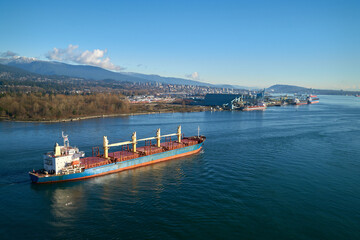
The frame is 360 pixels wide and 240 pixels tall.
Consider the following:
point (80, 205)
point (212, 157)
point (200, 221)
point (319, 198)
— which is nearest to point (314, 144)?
point (212, 157)

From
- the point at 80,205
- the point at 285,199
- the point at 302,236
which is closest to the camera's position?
the point at 302,236

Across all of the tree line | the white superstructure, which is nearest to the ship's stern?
the white superstructure

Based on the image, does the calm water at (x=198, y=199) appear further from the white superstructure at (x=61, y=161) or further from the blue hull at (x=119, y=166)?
the white superstructure at (x=61, y=161)

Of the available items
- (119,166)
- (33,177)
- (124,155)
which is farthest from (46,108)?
(33,177)

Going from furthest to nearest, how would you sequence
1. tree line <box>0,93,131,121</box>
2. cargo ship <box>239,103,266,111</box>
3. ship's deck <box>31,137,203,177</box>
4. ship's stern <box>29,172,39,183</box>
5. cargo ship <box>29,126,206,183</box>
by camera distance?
1. cargo ship <box>239,103,266,111</box>
2. tree line <box>0,93,131,121</box>
3. ship's deck <box>31,137,203,177</box>
4. cargo ship <box>29,126,206,183</box>
5. ship's stern <box>29,172,39,183</box>

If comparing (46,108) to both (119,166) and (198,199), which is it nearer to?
(119,166)

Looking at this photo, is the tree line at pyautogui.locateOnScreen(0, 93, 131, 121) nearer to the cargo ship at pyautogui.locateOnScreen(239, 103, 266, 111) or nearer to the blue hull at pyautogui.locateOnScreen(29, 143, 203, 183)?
the blue hull at pyautogui.locateOnScreen(29, 143, 203, 183)

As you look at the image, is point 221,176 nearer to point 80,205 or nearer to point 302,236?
point 302,236

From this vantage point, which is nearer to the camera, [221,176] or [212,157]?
[221,176]
